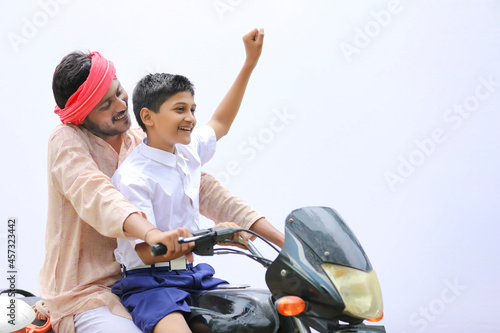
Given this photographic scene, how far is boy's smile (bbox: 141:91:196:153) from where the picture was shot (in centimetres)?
195

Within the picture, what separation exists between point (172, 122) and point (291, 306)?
0.73 m

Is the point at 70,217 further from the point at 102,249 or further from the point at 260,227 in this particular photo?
the point at 260,227

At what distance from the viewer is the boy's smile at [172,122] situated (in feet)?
6.40

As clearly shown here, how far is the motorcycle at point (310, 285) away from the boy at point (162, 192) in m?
0.17

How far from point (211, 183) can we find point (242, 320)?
0.65 metres

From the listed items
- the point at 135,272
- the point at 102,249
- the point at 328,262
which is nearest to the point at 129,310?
the point at 135,272

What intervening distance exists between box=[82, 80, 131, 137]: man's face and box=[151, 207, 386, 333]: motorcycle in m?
0.67

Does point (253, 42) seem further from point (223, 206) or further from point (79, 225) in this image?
point (79, 225)

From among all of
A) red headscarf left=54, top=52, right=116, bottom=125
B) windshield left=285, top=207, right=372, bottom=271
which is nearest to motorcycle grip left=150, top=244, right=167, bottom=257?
windshield left=285, top=207, right=372, bottom=271

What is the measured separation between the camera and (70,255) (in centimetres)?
196

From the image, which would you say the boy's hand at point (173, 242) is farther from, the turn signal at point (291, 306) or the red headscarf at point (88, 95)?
the red headscarf at point (88, 95)

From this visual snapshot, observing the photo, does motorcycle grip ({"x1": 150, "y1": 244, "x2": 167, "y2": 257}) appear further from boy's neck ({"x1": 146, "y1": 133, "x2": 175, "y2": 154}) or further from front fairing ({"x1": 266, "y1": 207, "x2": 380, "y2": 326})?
boy's neck ({"x1": 146, "y1": 133, "x2": 175, "y2": 154})

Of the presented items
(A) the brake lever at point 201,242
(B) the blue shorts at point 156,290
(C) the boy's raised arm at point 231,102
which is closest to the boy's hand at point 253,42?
(C) the boy's raised arm at point 231,102

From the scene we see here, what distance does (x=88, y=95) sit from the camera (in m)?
2.05
